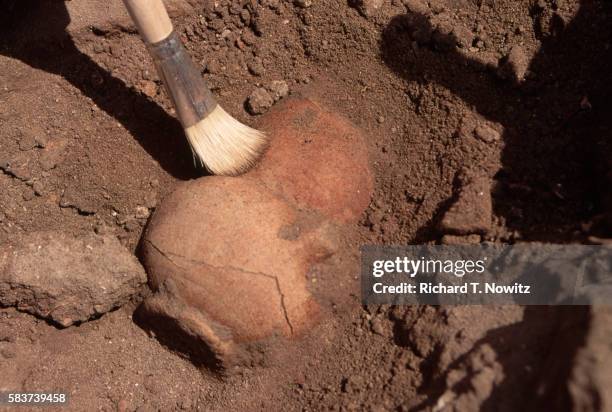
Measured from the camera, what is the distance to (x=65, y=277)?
240 centimetres

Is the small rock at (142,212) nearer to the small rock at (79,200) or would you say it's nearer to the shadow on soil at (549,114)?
the small rock at (79,200)

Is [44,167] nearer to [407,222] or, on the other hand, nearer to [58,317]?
[58,317]

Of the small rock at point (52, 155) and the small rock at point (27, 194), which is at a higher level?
the small rock at point (52, 155)

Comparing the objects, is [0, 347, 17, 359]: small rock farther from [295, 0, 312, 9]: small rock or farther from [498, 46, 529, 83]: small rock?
[498, 46, 529, 83]: small rock

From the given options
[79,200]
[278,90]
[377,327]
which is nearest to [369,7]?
[278,90]

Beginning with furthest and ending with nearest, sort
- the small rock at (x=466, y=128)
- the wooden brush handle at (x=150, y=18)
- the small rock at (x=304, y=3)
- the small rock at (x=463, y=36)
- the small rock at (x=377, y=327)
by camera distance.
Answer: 1. the small rock at (x=304, y=3)
2. the small rock at (x=463, y=36)
3. the small rock at (x=466, y=128)
4. the small rock at (x=377, y=327)
5. the wooden brush handle at (x=150, y=18)

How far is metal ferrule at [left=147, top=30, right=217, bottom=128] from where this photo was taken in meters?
2.34

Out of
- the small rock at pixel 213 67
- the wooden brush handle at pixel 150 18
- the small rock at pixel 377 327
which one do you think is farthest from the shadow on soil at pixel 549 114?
the wooden brush handle at pixel 150 18

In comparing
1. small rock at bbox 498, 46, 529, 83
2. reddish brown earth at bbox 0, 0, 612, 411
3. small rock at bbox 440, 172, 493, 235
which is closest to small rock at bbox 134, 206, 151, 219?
reddish brown earth at bbox 0, 0, 612, 411

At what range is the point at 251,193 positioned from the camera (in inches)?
90.7

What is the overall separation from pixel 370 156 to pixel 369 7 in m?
0.78

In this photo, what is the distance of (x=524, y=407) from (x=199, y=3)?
2454 millimetres

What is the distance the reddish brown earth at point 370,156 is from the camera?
A: 213 cm

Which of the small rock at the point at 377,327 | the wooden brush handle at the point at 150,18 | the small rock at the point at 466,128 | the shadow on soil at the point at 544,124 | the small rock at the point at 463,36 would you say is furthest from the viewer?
the small rock at the point at 463,36
